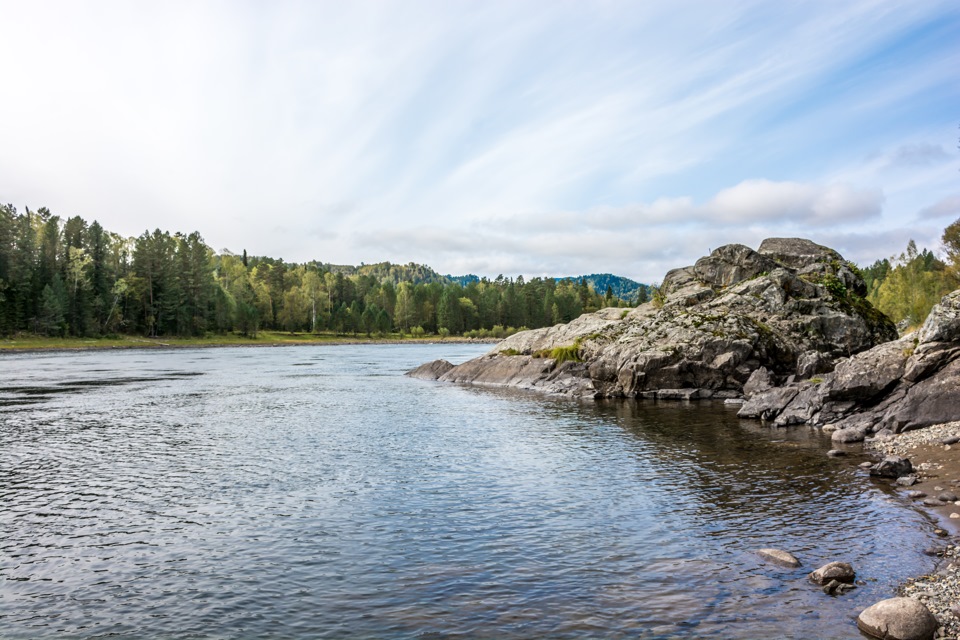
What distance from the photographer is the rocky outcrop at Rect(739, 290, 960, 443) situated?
95.7 feet

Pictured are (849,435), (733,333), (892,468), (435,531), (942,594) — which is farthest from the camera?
(733,333)

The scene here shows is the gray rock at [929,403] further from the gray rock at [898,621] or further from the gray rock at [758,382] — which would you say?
the gray rock at [898,621]

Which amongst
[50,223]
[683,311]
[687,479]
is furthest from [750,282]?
[50,223]

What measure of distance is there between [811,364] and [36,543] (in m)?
42.1

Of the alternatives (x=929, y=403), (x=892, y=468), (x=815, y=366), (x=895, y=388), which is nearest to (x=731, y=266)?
(x=815, y=366)

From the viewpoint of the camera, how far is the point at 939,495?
19812 millimetres

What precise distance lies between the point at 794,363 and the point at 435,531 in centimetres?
3966

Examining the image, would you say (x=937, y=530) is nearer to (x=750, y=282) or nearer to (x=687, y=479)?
(x=687, y=479)

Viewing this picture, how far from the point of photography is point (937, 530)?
16.8 meters

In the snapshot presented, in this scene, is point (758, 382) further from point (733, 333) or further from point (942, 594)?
point (942, 594)

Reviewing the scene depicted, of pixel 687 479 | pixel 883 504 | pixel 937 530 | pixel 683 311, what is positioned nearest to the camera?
pixel 937 530

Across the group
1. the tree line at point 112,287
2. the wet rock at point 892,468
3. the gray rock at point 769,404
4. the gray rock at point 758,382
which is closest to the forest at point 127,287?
the tree line at point 112,287

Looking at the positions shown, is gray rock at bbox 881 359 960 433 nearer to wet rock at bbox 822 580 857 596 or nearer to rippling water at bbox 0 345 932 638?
rippling water at bbox 0 345 932 638

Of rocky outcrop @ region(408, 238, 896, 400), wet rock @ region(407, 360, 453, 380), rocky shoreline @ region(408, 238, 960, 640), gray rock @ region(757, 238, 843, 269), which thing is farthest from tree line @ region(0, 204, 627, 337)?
gray rock @ region(757, 238, 843, 269)
